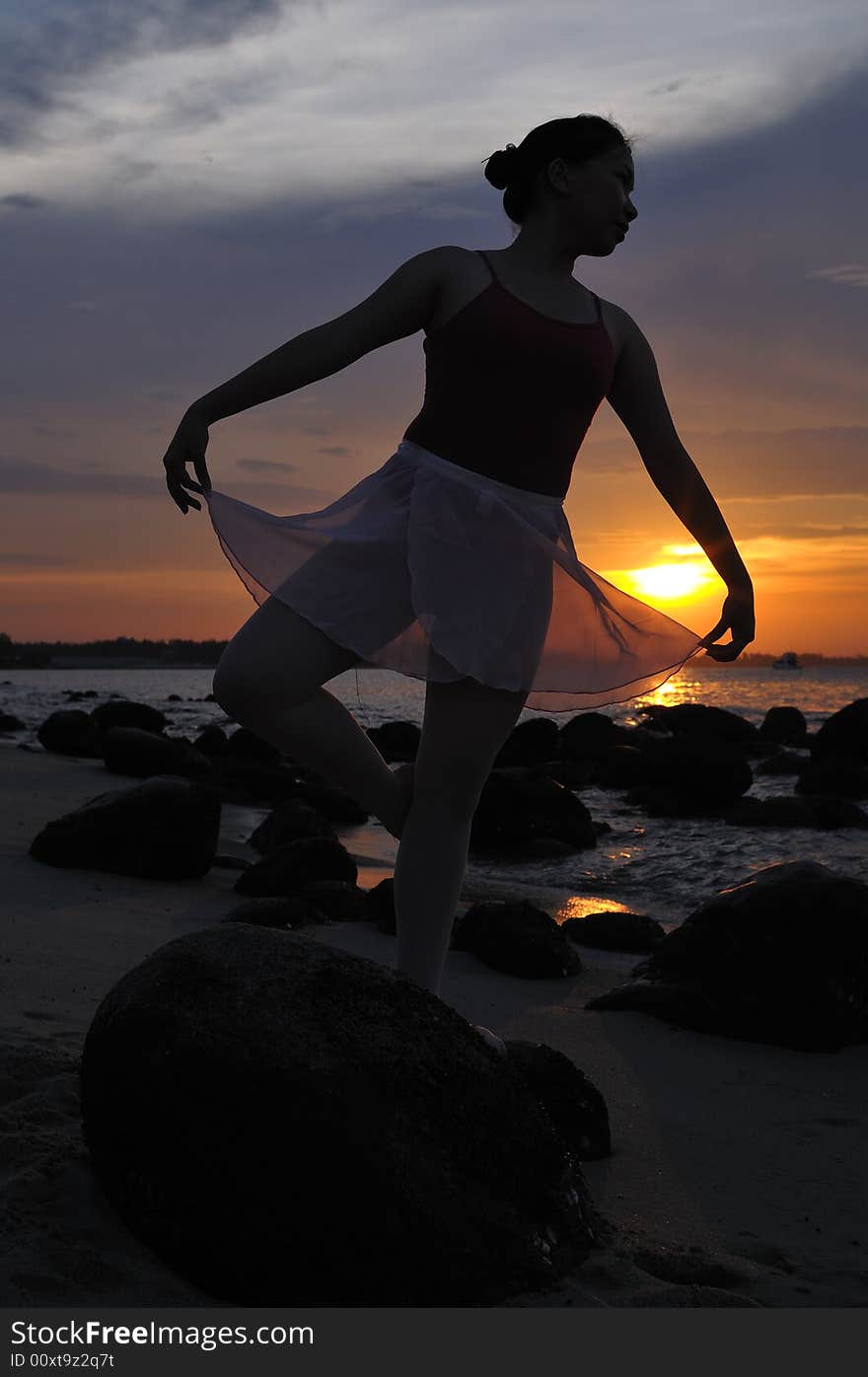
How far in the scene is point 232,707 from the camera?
3.01m

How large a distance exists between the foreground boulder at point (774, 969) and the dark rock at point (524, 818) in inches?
231

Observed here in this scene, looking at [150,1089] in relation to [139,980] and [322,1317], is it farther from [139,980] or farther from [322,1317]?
[322,1317]

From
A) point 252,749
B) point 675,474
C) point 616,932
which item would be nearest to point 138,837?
point 616,932

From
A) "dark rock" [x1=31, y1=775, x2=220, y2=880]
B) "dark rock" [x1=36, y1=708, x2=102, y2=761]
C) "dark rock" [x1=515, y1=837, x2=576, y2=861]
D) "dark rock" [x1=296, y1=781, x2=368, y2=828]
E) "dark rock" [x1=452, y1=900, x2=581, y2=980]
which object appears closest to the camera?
"dark rock" [x1=452, y1=900, x2=581, y2=980]

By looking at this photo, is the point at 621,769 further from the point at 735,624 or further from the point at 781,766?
the point at 735,624

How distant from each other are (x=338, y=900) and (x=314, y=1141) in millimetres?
4050

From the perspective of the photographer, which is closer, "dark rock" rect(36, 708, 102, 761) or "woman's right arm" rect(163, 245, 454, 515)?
"woman's right arm" rect(163, 245, 454, 515)

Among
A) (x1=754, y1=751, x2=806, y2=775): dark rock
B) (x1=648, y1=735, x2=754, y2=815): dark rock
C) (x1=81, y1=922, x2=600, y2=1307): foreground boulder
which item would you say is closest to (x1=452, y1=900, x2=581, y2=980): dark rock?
(x1=81, y1=922, x2=600, y2=1307): foreground boulder

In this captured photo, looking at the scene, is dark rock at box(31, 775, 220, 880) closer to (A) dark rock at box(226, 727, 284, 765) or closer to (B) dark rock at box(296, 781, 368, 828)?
(B) dark rock at box(296, 781, 368, 828)

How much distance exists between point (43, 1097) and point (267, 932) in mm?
736

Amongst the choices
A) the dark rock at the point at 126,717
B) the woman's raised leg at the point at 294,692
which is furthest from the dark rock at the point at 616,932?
the dark rock at the point at 126,717

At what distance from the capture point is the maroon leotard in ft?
10.0

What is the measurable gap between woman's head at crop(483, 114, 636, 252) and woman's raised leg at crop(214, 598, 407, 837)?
131 cm

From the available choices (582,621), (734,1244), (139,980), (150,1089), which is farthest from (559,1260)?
(582,621)
